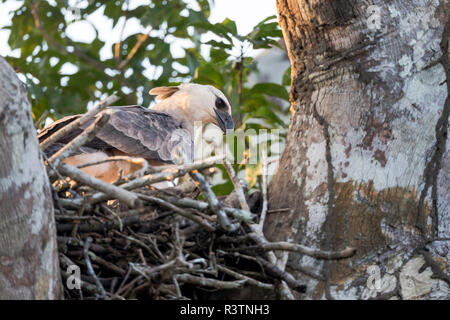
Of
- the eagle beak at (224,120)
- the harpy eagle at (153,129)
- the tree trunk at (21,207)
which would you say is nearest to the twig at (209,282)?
the tree trunk at (21,207)

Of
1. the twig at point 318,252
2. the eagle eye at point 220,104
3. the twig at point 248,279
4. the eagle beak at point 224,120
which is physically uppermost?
the eagle eye at point 220,104

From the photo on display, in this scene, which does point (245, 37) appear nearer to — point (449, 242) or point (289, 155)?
point (289, 155)

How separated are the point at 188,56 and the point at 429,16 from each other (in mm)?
2687

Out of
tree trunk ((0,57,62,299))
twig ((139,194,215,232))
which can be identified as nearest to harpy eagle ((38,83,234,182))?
twig ((139,194,215,232))

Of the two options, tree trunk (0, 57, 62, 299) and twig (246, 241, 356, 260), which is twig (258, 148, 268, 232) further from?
tree trunk (0, 57, 62, 299)

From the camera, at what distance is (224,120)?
15.9 feet

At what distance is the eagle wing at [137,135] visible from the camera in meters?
3.96

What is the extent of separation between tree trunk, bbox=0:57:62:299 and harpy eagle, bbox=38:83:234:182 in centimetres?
140

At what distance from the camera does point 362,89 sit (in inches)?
112

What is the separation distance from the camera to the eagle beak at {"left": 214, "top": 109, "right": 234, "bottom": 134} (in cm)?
481

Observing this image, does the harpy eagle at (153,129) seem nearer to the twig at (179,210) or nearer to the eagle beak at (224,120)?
the eagle beak at (224,120)

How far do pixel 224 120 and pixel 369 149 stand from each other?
2.23 meters

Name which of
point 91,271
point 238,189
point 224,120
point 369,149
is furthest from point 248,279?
point 224,120

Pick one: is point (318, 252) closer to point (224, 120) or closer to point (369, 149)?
point (369, 149)
